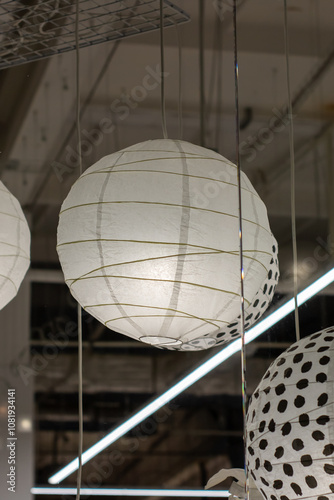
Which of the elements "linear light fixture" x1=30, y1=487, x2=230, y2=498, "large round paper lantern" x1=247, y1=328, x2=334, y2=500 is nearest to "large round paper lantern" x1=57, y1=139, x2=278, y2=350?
"large round paper lantern" x1=247, y1=328, x2=334, y2=500

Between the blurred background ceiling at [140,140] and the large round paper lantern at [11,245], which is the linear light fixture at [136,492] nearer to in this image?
the blurred background ceiling at [140,140]

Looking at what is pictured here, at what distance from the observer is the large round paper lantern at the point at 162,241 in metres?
0.79

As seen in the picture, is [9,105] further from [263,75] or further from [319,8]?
[319,8]

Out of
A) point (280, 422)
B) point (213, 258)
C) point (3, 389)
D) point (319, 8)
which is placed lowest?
point (3, 389)

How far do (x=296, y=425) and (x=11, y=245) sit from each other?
54cm

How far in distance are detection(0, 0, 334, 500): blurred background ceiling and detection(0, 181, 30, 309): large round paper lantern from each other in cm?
83

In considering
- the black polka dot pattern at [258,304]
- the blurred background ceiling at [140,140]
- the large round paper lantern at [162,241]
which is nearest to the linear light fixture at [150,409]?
the blurred background ceiling at [140,140]

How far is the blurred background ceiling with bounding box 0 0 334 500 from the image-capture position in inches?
78.9

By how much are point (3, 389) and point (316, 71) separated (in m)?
1.31

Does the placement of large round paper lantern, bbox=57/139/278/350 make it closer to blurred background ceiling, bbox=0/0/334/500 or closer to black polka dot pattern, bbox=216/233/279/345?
black polka dot pattern, bbox=216/233/279/345

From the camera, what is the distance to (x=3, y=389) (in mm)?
2484

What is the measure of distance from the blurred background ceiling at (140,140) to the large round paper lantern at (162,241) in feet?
3.10

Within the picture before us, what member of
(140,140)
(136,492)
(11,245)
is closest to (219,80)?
(140,140)

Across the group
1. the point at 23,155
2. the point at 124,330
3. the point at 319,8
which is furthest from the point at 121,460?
the point at 124,330
